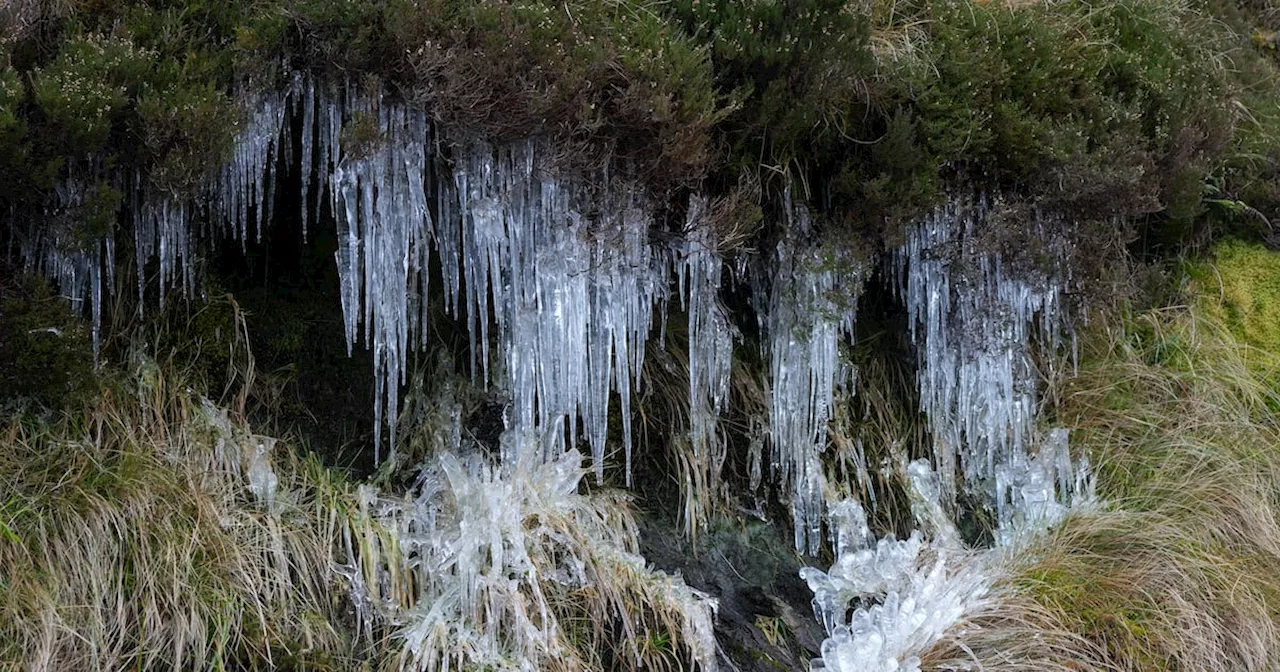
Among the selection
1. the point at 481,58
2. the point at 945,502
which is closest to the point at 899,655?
the point at 945,502

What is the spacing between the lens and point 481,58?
340 cm

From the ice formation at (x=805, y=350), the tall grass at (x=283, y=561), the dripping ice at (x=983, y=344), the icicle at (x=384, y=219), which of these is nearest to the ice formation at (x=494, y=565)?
the tall grass at (x=283, y=561)

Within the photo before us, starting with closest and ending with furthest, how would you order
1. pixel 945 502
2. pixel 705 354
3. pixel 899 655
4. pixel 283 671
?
pixel 283 671 < pixel 899 655 < pixel 705 354 < pixel 945 502

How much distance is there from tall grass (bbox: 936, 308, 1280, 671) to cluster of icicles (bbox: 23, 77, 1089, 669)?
18 centimetres

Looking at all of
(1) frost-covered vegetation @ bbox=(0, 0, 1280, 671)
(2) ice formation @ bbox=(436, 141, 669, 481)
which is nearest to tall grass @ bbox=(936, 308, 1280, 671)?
(1) frost-covered vegetation @ bbox=(0, 0, 1280, 671)

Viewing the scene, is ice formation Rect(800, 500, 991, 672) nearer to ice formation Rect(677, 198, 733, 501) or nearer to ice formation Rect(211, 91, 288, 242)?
ice formation Rect(677, 198, 733, 501)

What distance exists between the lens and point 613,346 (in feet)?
13.3

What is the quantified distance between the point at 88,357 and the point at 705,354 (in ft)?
6.72

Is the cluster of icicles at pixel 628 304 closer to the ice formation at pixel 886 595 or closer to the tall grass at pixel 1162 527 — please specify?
the ice formation at pixel 886 595

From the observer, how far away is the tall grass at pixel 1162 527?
3797 millimetres

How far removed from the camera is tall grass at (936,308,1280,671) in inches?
149

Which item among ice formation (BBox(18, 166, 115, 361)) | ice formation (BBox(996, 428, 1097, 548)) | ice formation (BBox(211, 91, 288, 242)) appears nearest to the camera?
ice formation (BBox(18, 166, 115, 361))

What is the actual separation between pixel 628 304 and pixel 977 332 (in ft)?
4.77

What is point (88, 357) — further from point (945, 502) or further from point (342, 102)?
point (945, 502)
